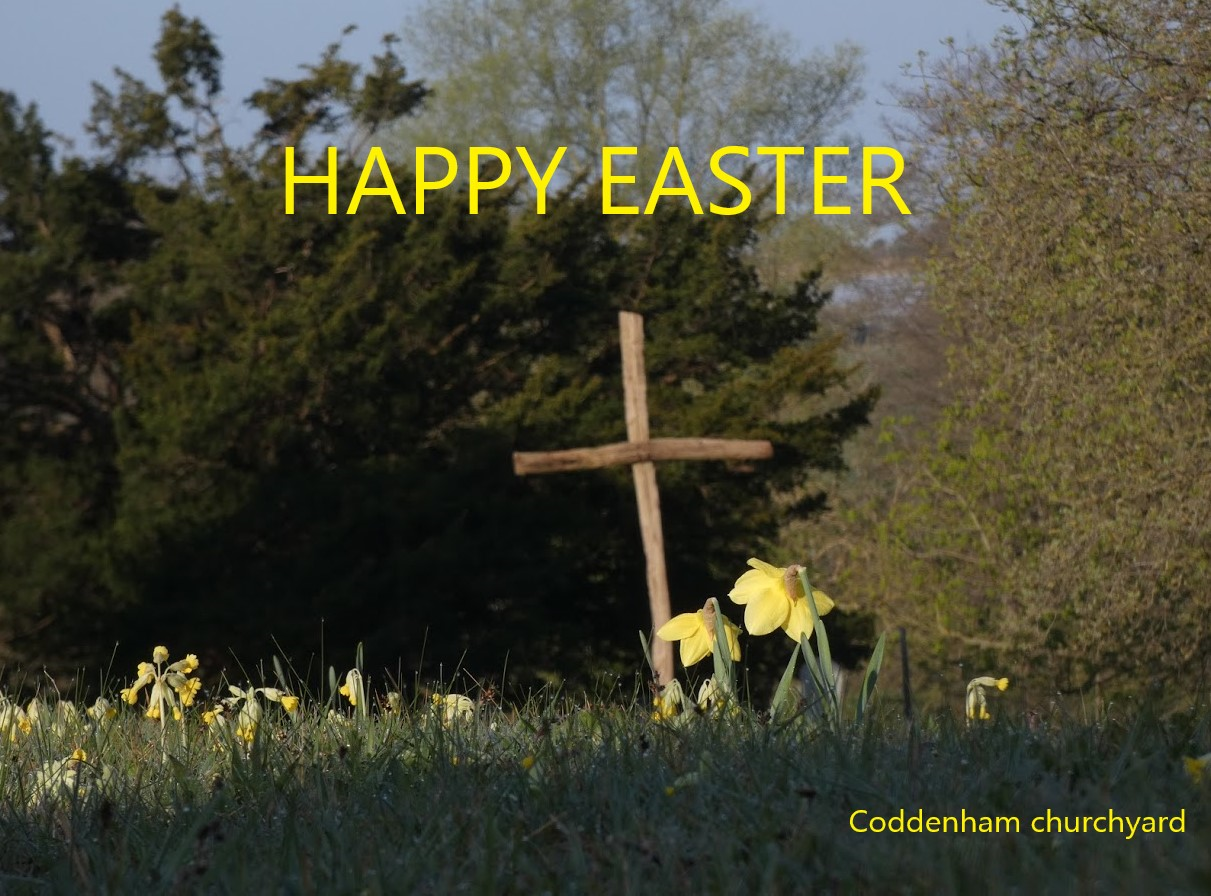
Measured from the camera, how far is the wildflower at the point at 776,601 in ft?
9.84

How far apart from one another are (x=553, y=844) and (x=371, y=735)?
43.1 inches

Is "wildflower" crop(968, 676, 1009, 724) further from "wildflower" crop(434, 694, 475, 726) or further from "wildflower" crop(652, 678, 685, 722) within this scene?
"wildflower" crop(434, 694, 475, 726)

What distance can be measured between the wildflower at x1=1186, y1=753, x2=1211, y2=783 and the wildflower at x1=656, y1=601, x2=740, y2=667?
111 centimetres

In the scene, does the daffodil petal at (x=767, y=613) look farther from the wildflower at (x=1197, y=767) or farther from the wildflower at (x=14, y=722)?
the wildflower at (x=14, y=722)

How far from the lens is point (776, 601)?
3.04m

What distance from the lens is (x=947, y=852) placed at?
1820 mm

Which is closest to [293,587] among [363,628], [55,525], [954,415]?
[363,628]

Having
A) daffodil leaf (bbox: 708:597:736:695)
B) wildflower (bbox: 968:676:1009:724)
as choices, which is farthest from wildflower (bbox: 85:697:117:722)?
wildflower (bbox: 968:676:1009:724)

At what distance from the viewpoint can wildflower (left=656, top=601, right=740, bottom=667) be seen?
10.6 ft

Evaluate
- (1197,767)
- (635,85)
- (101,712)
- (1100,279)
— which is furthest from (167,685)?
(635,85)

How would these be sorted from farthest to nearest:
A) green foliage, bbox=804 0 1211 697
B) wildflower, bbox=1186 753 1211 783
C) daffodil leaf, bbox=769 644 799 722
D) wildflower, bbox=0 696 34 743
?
green foliage, bbox=804 0 1211 697, wildflower, bbox=0 696 34 743, daffodil leaf, bbox=769 644 799 722, wildflower, bbox=1186 753 1211 783

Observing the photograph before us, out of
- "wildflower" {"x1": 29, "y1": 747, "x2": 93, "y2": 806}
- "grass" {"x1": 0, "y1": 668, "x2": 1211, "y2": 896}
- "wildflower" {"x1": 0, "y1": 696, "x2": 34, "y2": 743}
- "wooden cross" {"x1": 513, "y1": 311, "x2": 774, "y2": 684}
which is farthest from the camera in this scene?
"wooden cross" {"x1": 513, "y1": 311, "x2": 774, "y2": 684}

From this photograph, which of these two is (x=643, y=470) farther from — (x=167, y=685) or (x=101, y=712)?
(x=101, y=712)

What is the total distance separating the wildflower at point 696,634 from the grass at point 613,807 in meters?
0.17
